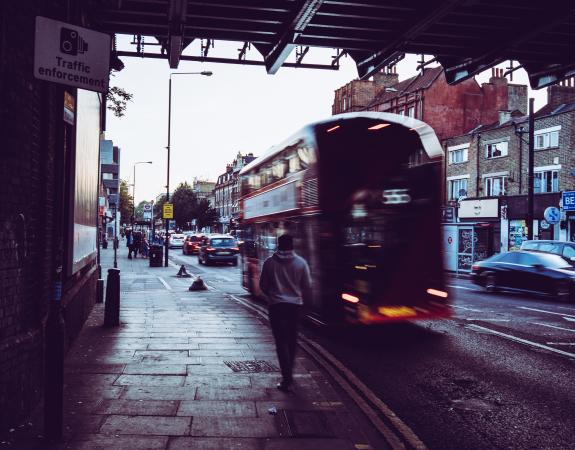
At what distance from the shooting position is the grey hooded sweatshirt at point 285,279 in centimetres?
718

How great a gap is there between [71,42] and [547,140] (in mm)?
36492

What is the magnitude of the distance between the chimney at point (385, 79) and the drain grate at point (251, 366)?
62663 mm

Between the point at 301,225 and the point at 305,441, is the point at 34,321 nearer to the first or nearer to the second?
the point at 305,441

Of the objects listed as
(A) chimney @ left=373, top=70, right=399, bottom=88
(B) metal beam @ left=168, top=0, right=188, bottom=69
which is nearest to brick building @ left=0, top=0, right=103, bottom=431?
(B) metal beam @ left=168, top=0, right=188, bottom=69

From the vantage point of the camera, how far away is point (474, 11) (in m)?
11.6

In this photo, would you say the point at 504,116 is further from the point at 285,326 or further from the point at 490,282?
the point at 285,326

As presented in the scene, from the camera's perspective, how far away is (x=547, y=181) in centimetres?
3675

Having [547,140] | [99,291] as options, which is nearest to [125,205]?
[547,140]

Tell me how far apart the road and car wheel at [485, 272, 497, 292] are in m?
4.96

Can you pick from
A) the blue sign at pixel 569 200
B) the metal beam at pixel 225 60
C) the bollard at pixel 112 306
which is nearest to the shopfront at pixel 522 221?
the blue sign at pixel 569 200

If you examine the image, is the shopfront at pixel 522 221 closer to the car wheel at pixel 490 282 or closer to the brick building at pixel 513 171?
the brick building at pixel 513 171

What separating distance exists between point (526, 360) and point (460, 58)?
25.5 feet

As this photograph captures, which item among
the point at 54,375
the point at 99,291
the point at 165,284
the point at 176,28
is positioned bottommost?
the point at 165,284

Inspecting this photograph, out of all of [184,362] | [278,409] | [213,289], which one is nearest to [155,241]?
[213,289]
